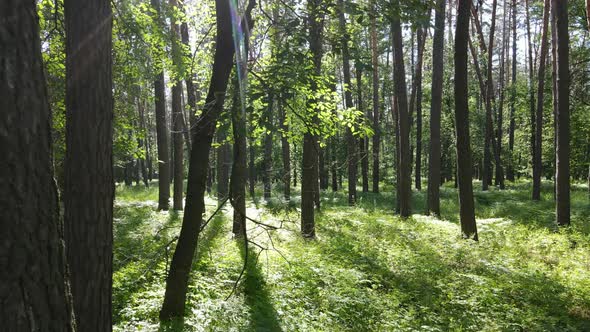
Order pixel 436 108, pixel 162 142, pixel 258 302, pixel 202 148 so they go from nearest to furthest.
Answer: pixel 202 148 → pixel 258 302 → pixel 436 108 → pixel 162 142

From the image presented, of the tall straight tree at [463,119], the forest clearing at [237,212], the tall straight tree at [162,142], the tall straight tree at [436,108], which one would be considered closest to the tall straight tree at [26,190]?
the forest clearing at [237,212]

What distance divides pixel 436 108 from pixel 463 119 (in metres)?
3.67

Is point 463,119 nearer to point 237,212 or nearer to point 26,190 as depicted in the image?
point 237,212

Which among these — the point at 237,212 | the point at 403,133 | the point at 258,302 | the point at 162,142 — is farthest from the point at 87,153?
the point at 403,133

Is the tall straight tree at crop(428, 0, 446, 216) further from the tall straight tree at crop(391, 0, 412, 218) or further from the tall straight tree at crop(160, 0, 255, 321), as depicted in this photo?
the tall straight tree at crop(160, 0, 255, 321)

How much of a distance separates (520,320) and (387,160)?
34460 millimetres

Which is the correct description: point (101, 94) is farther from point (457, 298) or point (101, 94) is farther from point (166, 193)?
point (166, 193)

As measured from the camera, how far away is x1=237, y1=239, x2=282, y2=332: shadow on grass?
5.36m

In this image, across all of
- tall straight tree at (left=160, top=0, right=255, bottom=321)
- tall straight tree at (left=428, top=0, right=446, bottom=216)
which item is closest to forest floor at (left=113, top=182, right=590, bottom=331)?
tall straight tree at (left=160, top=0, right=255, bottom=321)

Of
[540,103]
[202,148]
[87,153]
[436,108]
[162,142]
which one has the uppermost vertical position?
[540,103]

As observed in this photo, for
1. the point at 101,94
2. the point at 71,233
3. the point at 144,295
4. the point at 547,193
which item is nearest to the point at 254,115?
the point at 101,94

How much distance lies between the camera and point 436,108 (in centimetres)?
1388

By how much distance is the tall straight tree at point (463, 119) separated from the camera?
991cm

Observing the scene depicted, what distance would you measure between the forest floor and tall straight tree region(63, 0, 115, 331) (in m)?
0.90
